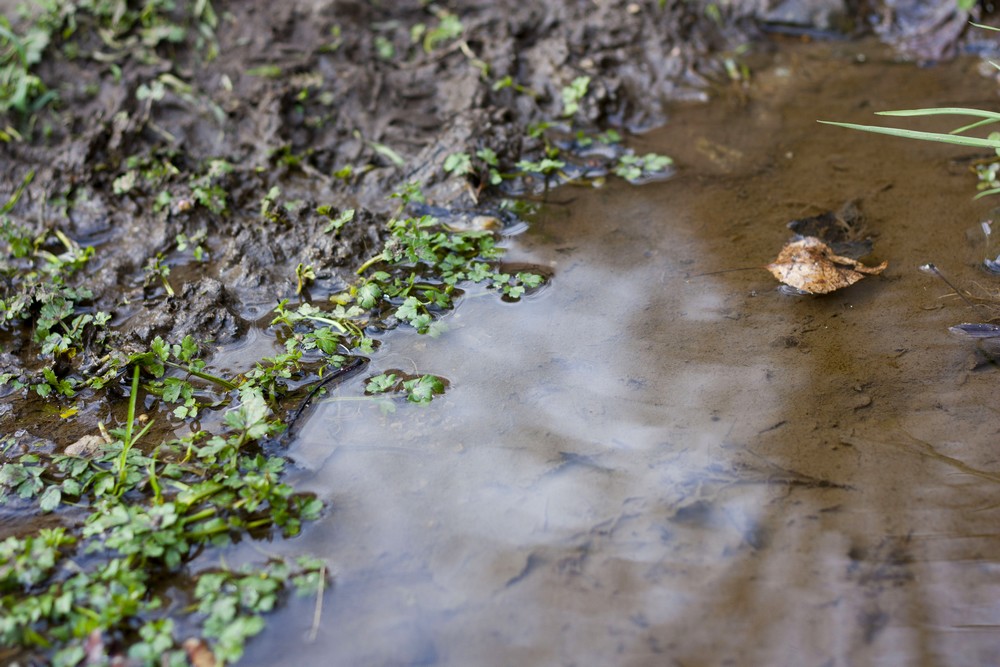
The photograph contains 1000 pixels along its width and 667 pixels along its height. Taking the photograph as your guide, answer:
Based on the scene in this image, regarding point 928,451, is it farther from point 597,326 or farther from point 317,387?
point 317,387

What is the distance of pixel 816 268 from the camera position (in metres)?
2.96

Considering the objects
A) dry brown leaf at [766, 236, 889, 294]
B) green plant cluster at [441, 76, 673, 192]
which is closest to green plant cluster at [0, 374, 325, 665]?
green plant cluster at [441, 76, 673, 192]

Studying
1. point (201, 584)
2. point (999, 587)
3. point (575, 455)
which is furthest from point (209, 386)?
point (999, 587)

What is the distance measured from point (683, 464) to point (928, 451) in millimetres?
748

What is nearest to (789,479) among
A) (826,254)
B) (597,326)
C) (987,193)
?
(597,326)

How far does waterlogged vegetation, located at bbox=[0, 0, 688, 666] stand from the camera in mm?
2164

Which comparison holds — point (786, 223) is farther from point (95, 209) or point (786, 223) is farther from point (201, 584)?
point (95, 209)

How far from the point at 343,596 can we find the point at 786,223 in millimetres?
2410

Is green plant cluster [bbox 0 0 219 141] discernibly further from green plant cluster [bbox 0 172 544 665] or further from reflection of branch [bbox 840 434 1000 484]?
reflection of branch [bbox 840 434 1000 484]

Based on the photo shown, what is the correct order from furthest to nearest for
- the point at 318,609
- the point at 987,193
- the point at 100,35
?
1. the point at 100,35
2. the point at 987,193
3. the point at 318,609

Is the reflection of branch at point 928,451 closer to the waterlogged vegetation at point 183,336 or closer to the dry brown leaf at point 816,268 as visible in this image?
the dry brown leaf at point 816,268

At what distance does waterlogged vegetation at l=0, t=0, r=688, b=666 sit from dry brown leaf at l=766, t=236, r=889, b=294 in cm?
95

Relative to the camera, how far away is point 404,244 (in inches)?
131

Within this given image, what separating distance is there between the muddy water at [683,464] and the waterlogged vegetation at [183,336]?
166 mm
